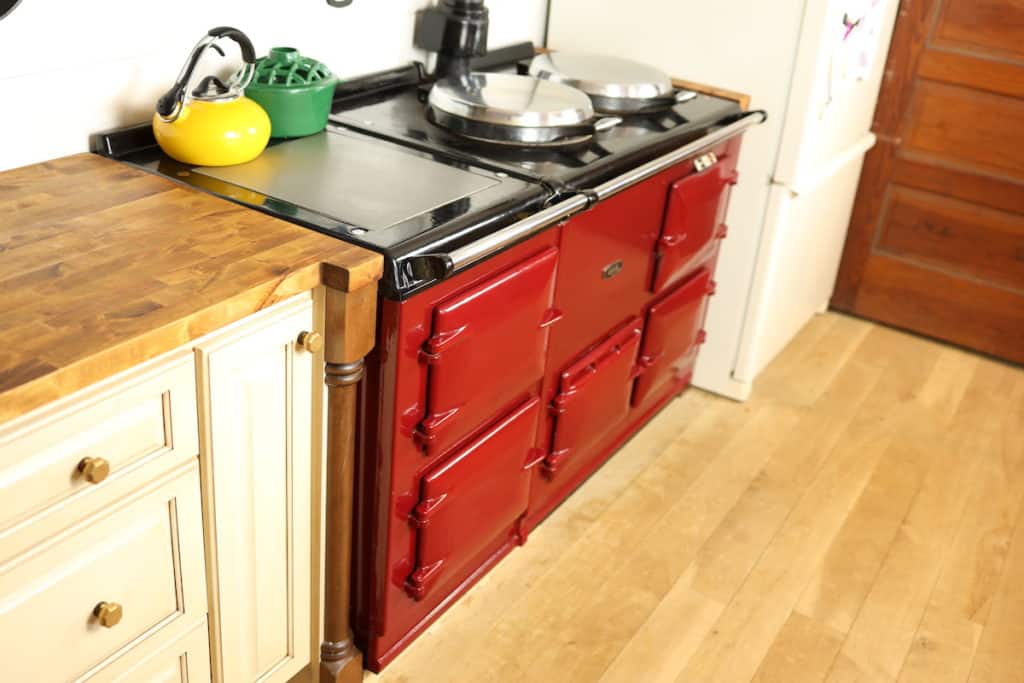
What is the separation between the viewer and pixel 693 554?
2238 millimetres

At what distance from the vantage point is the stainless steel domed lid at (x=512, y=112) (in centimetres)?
195

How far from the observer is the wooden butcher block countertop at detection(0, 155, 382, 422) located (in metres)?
1.11

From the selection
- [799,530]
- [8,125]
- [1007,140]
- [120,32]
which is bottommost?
[799,530]

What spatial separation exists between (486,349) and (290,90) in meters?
0.55

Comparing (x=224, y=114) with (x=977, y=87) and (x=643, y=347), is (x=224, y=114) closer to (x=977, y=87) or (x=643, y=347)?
(x=643, y=347)

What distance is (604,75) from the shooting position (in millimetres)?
2311

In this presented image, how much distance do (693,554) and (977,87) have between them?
1.70m

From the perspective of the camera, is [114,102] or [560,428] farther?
[560,428]

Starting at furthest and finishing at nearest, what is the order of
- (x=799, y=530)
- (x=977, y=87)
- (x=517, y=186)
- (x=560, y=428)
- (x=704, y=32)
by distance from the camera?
1. (x=977, y=87)
2. (x=704, y=32)
3. (x=799, y=530)
4. (x=560, y=428)
5. (x=517, y=186)

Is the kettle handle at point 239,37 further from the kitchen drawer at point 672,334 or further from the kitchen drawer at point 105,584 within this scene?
the kitchen drawer at point 672,334

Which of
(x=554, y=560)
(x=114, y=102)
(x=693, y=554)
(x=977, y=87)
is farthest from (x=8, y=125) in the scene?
(x=977, y=87)

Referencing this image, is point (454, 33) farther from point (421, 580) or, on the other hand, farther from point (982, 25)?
point (982, 25)

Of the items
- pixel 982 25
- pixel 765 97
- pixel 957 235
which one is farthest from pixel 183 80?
pixel 957 235

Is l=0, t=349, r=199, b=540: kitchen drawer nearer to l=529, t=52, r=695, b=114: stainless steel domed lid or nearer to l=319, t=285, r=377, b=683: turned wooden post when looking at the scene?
l=319, t=285, r=377, b=683: turned wooden post
